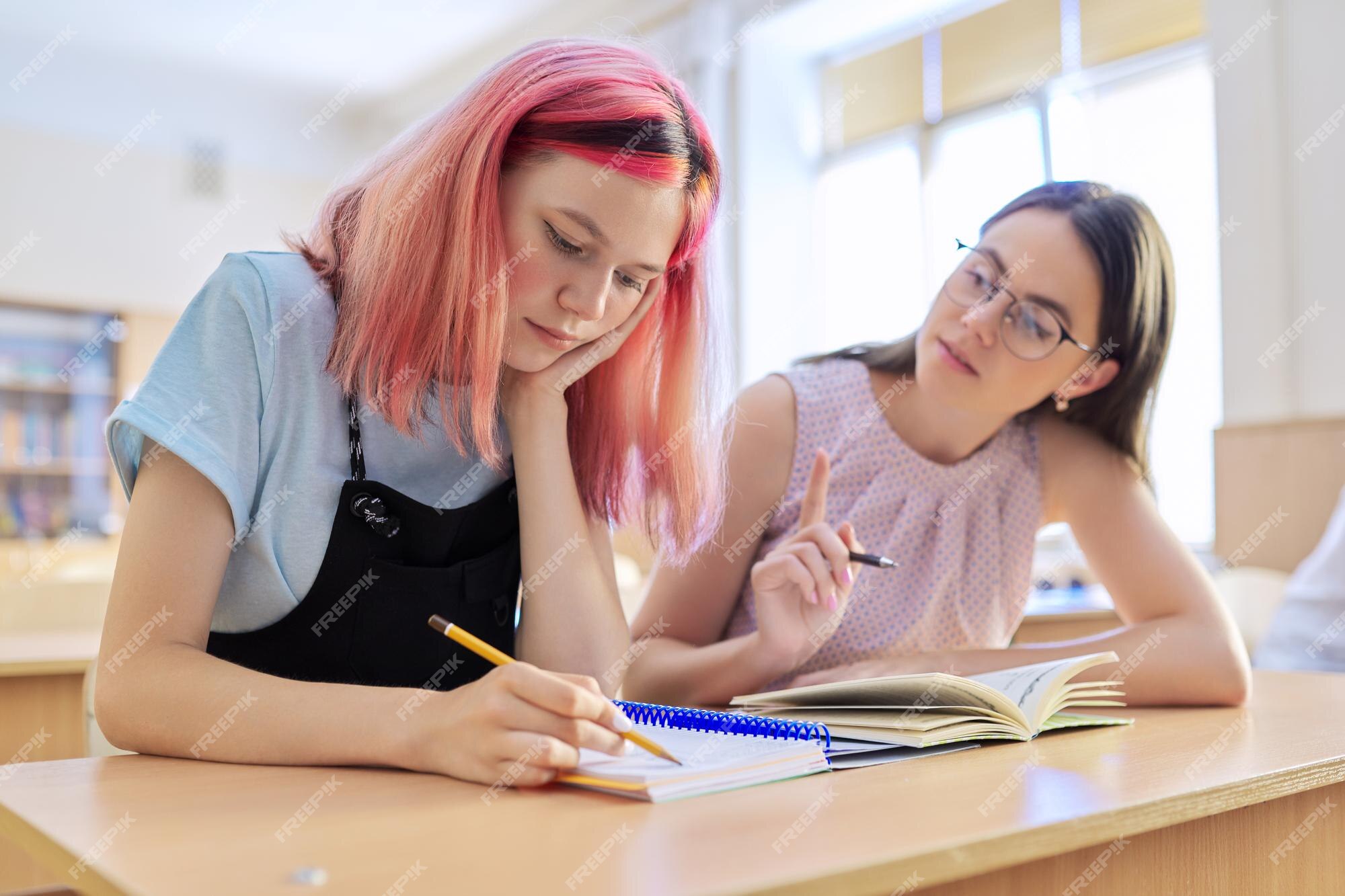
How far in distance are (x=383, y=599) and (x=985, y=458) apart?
0.86m

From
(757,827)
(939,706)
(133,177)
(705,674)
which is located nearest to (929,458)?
(705,674)

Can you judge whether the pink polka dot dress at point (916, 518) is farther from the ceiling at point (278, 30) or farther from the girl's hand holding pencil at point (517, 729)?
the ceiling at point (278, 30)

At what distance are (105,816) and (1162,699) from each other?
998mm

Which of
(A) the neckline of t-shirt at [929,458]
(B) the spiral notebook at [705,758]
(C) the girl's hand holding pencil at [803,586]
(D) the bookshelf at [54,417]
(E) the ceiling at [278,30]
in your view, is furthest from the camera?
(D) the bookshelf at [54,417]

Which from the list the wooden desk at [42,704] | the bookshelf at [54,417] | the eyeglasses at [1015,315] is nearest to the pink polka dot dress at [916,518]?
the eyeglasses at [1015,315]

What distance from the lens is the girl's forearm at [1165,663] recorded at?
3.88 ft

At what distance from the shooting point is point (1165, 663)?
121 cm

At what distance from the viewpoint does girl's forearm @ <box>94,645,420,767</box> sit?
800mm

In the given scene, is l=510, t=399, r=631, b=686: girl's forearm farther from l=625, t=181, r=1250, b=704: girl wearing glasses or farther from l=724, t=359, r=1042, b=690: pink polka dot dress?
l=724, t=359, r=1042, b=690: pink polka dot dress

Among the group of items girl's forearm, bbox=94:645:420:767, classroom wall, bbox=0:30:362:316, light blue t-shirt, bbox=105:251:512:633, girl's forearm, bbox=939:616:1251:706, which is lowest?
Result: girl's forearm, bbox=939:616:1251:706

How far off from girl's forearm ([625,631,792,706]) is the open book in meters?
0.09

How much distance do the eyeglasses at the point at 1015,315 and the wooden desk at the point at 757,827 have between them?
0.61 meters

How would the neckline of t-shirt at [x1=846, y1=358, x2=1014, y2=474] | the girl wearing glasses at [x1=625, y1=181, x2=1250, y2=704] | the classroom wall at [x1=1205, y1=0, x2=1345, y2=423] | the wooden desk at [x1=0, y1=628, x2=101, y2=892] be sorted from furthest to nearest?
the classroom wall at [x1=1205, y1=0, x2=1345, y2=423]
the wooden desk at [x1=0, y1=628, x2=101, y2=892]
the neckline of t-shirt at [x1=846, y1=358, x2=1014, y2=474]
the girl wearing glasses at [x1=625, y1=181, x2=1250, y2=704]

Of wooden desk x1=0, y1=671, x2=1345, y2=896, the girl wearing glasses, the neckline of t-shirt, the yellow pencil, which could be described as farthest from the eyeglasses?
the yellow pencil
